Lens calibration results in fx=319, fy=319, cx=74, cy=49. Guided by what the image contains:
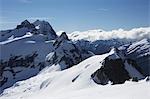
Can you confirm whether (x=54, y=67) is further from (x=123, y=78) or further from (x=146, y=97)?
(x=146, y=97)

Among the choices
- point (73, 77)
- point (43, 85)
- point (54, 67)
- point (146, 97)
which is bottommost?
point (54, 67)

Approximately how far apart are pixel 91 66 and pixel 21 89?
45528 millimetres

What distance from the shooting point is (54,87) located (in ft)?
358

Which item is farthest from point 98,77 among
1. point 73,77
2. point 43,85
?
point 43,85

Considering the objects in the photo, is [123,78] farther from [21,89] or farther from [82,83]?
[21,89]

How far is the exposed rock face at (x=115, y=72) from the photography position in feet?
345

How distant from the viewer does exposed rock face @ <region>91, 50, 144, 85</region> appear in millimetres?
105250

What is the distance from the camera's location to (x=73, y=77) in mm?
111062

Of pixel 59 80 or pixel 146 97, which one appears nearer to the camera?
pixel 146 97

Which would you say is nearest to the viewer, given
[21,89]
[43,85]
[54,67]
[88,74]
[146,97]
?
[146,97]

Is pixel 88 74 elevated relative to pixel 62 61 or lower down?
elevated

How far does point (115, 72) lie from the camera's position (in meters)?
114

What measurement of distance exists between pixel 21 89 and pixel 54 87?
3986 cm

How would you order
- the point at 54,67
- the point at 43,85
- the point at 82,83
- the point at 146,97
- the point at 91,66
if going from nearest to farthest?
the point at 146,97
the point at 82,83
the point at 91,66
the point at 43,85
the point at 54,67
